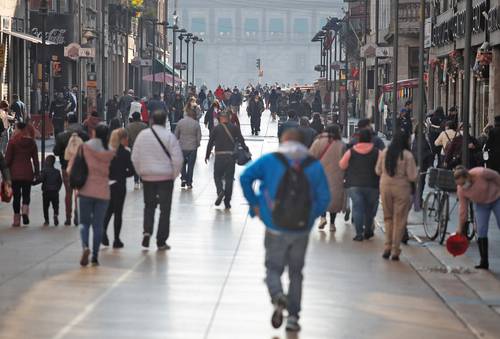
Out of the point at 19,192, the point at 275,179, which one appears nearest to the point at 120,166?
the point at 19,192

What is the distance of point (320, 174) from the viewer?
1271 cm

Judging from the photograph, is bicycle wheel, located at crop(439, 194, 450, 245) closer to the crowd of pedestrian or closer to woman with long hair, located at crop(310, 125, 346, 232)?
the crowd of pedestrian

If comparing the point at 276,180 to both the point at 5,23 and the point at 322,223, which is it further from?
the point at 5,23

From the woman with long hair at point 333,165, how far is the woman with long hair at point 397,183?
12.8 ft

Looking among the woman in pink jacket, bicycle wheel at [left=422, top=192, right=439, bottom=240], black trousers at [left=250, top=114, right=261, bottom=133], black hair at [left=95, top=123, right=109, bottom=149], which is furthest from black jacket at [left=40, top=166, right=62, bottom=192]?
black trousers at [left=250, top=114, right=261, bottom=133]

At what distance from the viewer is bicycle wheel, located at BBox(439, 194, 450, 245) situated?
69.2 ft

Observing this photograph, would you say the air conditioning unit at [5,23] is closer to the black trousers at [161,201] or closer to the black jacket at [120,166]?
the black jacket at [120,166]

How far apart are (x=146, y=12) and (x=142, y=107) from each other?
158 feet

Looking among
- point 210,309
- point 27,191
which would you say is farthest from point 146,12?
point 210,309

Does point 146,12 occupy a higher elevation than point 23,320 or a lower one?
higher

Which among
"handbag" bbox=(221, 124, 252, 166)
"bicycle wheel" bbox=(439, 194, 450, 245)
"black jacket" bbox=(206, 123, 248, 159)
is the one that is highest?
"black jacket" bbox=(206, 123, 248, 159)

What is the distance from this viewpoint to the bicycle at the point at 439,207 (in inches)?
828

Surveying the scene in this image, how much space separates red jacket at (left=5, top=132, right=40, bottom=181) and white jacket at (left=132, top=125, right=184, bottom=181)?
3.98 m

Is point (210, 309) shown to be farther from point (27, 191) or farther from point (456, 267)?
point (27, 191)
